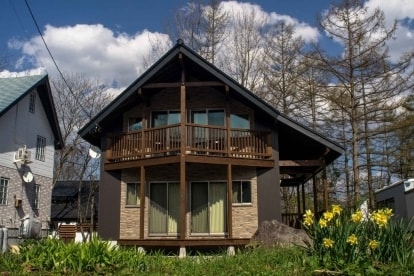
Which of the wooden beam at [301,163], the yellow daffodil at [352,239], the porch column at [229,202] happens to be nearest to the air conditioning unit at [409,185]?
the wooden beam at [301,163]

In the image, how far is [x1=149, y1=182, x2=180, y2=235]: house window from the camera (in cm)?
1617

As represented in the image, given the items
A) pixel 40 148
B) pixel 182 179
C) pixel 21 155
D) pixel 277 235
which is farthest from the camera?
pixel 40 148

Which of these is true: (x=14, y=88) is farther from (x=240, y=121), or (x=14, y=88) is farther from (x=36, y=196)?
(x=240, y=121)

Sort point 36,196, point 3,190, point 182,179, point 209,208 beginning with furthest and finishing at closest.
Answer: point 36,196 → point 3,190 → point 209,208 → point 182,179

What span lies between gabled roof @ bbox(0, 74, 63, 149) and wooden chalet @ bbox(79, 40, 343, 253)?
240 inches

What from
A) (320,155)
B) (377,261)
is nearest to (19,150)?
(320,155)

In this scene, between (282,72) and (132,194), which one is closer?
(132,194)

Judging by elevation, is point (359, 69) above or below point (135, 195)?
above

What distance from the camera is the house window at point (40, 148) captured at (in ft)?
78.9

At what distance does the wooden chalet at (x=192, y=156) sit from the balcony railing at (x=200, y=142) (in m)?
0.03

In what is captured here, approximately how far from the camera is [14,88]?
22734mm

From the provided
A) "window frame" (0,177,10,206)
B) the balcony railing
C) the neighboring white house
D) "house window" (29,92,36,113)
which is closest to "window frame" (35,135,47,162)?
the neighboring white house

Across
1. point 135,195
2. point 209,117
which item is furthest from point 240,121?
point 135,195

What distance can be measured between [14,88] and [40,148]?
3436mm
